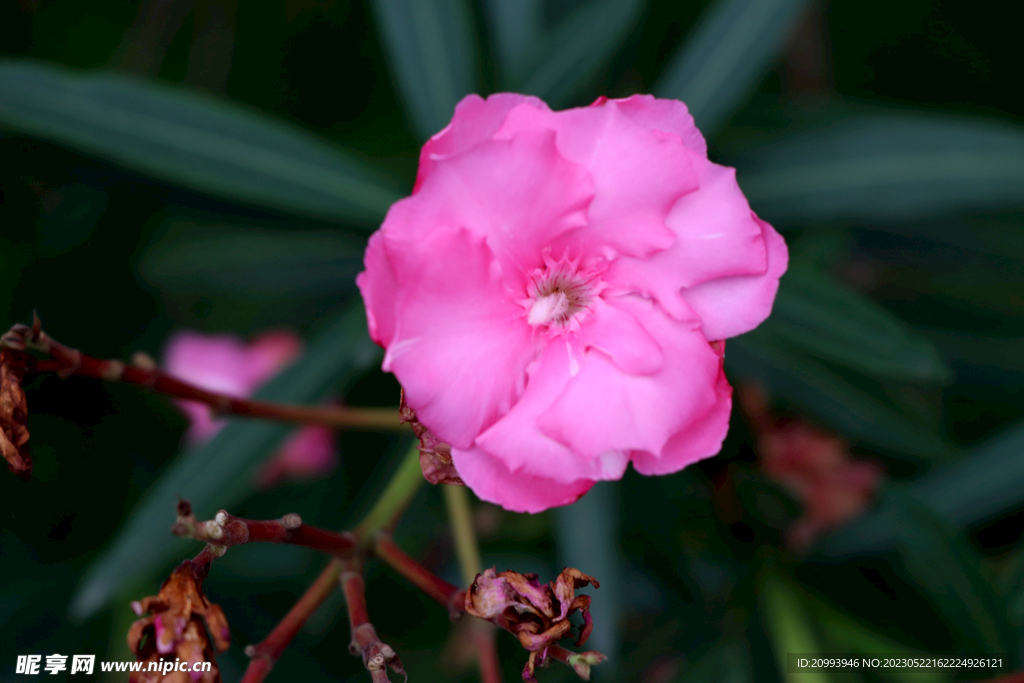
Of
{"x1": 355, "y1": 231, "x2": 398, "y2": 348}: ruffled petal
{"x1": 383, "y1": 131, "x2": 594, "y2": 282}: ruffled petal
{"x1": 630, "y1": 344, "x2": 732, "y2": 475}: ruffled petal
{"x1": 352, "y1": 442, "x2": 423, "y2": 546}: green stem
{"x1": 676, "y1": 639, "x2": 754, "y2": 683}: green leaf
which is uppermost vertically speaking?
{"x1": 383, "y1": 131, "x2": 594, "y2": 282}: ruffled petal

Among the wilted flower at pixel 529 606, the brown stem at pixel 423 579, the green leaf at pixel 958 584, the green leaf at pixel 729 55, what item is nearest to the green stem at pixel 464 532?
the brown stem at pixel 423 579

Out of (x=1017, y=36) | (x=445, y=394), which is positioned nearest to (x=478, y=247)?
(x=445, y=394)

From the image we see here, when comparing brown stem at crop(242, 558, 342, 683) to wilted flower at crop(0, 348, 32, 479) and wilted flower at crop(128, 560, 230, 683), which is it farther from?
wilted flower at crop(0, 348, 32, 479)

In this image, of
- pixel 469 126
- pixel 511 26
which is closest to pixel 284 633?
pixel 469 126

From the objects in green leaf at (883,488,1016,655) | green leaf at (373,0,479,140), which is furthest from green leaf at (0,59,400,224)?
green leaf at (883,488,1016,655)

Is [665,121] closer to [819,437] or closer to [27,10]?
[819,437]

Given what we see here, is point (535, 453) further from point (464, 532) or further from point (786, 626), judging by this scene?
point (786, 626)
